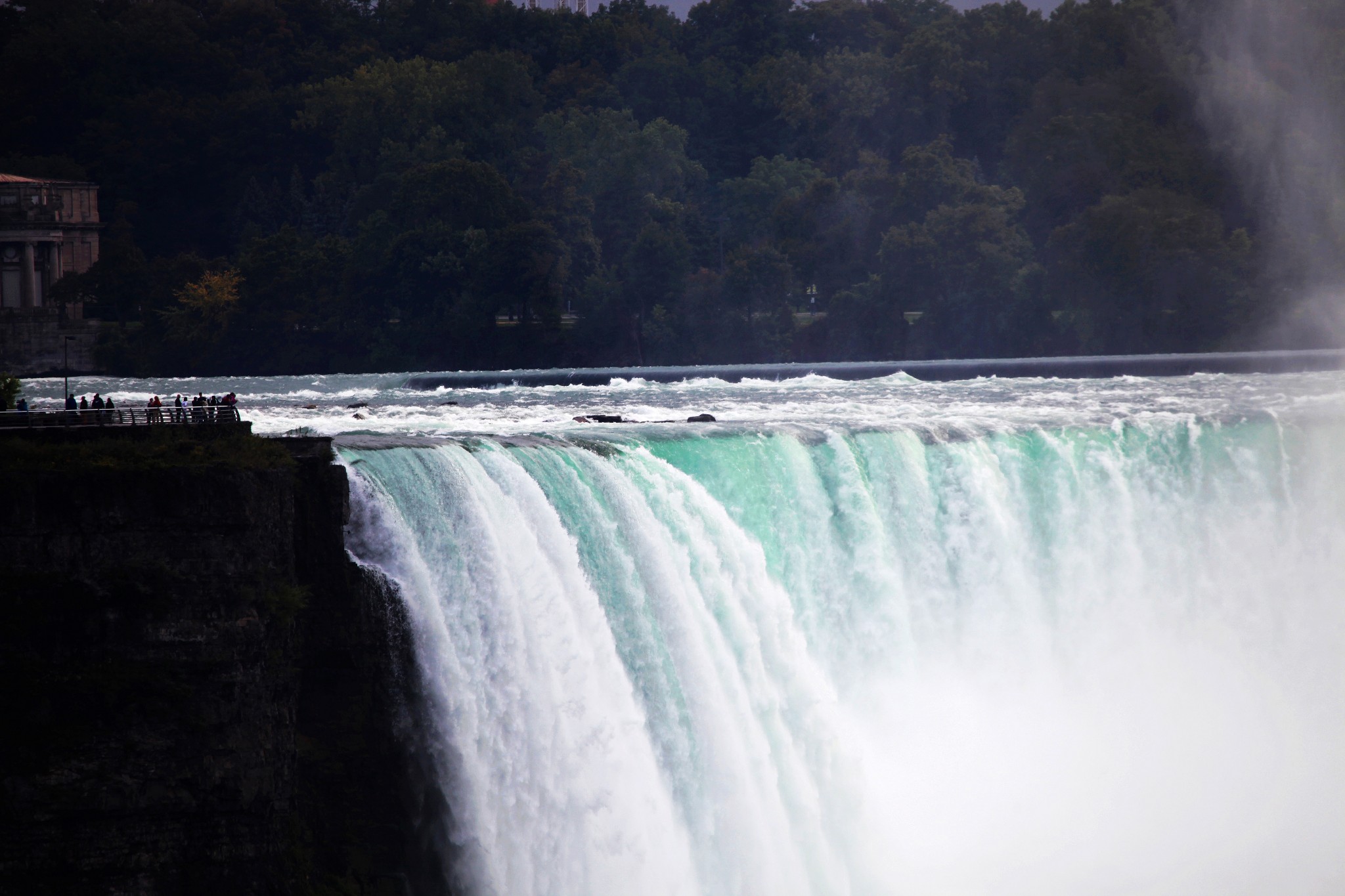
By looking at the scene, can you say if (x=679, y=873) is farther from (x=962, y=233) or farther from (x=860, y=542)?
(x=962, y=233)

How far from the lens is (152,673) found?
19375 millimetres

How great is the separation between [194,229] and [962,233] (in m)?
46.6

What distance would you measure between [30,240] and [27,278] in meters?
1.88

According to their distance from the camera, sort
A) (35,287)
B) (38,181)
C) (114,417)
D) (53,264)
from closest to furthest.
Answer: (114,417) < (35,287) < (53,264) < (38,181)

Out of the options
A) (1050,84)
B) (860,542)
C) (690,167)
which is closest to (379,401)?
(860,542)

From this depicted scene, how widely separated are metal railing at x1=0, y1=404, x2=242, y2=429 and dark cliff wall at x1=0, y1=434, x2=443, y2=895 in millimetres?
926

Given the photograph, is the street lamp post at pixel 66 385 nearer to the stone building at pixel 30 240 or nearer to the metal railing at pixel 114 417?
the metal railing at pixel 114 417

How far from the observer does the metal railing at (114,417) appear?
69.8 feet

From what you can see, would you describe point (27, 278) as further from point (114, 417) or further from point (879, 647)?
point (879, 647)

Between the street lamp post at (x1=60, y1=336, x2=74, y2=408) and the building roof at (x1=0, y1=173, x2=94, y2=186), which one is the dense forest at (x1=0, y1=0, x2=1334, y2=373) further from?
the street lamp post at (x1=60, y1=336, x2=74, y2=408)

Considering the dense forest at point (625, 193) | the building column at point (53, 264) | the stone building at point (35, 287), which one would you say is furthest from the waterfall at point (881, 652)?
the building column at point (53, 264)

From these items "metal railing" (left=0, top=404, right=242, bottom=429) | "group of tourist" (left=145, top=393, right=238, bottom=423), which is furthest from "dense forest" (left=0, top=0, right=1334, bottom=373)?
"metal railing" (left=0, top=404, right=242, bottom=429)

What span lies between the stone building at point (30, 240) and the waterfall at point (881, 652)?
5968 centimetres

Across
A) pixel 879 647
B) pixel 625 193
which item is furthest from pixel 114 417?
pixel 625 193
